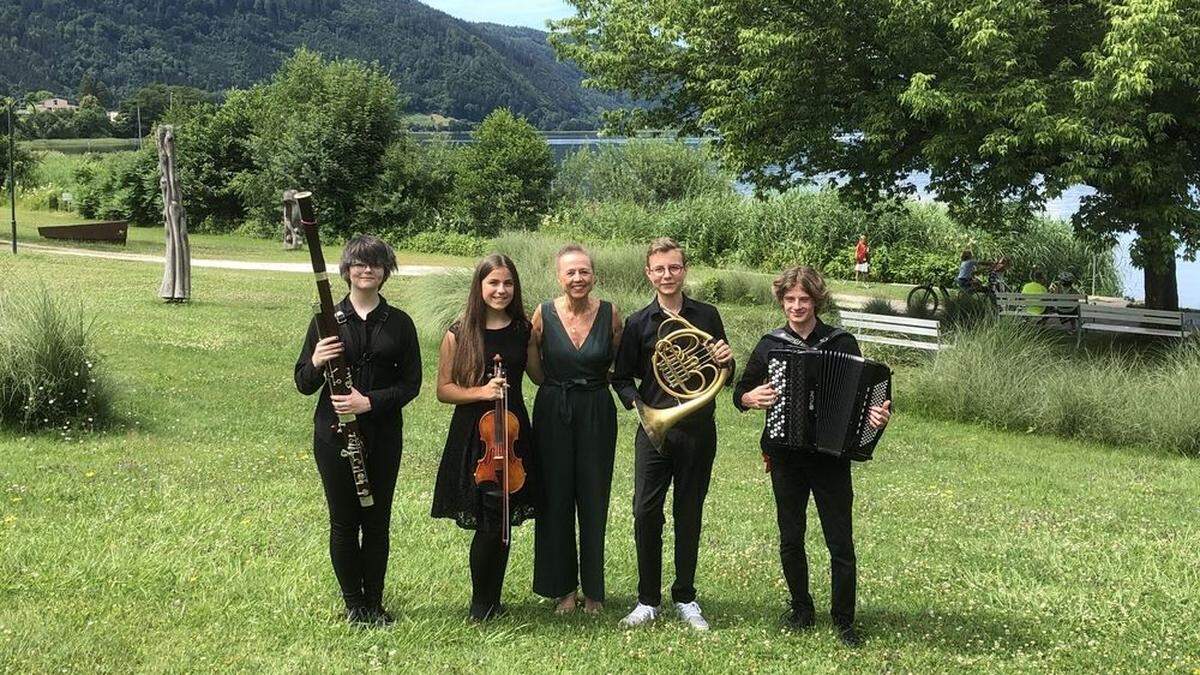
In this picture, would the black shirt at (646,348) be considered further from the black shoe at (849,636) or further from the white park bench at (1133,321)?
the white park bench at (1133,321)

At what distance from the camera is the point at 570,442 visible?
189 inches

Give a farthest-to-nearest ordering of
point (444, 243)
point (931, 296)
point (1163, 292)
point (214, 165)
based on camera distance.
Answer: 1. point (214, 165)
2. point (444, 243)
3. point (931, 296)
4. point (1163, 292)

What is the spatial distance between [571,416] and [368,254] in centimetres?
120

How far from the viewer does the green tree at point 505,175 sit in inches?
1487

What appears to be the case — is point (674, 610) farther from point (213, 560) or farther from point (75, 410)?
point (75, 410)

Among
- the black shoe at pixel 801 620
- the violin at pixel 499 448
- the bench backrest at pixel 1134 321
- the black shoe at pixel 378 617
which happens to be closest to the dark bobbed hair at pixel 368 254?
the violin at pixel 499 448

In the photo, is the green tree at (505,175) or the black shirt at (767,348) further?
the green tree at (505,175)

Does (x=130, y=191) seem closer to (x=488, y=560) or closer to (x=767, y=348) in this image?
(x=488, y=560)

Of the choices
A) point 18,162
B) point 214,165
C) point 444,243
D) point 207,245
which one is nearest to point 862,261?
point 444,243

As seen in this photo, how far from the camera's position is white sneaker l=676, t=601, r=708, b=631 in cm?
489

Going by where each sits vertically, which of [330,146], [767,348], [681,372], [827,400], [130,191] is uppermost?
[330,146]

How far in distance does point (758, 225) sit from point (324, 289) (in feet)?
97.9

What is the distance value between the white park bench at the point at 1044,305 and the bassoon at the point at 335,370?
1524 centimetres

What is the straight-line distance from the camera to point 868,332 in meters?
16.0
